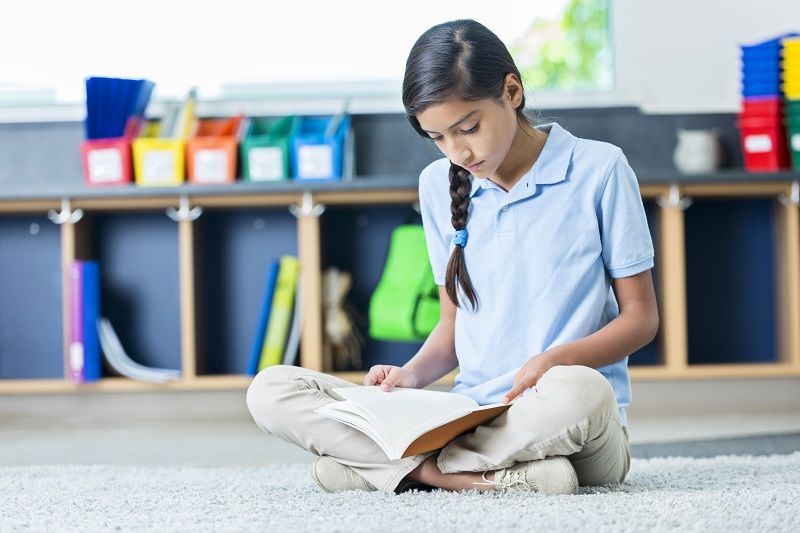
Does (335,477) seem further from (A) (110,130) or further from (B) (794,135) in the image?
(B) (794,135)

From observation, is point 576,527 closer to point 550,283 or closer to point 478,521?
point 478,521

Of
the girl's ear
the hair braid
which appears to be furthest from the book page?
the girl's ear

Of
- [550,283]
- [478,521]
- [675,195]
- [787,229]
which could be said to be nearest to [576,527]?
[478,521]

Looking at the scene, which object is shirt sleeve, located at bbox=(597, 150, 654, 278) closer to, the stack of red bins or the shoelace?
the shoelace

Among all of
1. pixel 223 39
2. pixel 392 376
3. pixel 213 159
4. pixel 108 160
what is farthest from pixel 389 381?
pixel 223 39

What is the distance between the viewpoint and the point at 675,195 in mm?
2881

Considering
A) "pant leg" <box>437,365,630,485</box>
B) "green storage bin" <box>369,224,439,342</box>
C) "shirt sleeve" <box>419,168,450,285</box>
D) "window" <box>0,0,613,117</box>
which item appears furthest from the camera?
"window" <box>0,0,613,117</box>

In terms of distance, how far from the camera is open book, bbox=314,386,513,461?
52.0 inches

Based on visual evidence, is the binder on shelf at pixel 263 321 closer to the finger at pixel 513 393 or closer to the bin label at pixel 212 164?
the bin label at pixel 212 164

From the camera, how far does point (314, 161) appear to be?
2.94m

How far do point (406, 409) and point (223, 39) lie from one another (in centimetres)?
220

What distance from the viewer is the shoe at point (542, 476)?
1369 millimetres

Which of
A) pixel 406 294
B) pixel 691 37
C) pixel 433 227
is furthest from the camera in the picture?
pixel 691 37

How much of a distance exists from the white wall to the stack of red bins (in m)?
0.23
